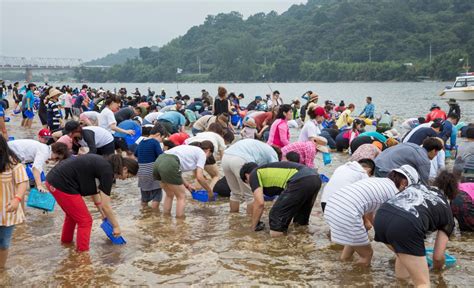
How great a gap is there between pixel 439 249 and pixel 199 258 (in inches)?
108

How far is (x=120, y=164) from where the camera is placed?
6.44 meters

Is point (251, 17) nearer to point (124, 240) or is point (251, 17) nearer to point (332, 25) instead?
point (332, 25)

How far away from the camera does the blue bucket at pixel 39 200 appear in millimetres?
7320

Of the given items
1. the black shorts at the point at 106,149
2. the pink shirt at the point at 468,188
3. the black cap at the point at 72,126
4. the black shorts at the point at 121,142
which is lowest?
the pink shirt at the point at 468,188

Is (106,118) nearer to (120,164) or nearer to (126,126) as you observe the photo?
(126,126)

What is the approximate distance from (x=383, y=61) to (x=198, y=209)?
96.7m

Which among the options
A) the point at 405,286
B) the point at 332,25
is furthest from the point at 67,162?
the point at 332,25

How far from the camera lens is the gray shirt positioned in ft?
24.2

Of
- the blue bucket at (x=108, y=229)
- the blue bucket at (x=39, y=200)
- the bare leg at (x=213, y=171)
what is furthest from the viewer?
the bare leg at (x=213, y=171)

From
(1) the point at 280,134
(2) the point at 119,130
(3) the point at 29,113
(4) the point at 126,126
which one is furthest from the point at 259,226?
(3) the point at 29,113

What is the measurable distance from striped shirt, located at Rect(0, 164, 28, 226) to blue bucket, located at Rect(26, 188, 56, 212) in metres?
1.97

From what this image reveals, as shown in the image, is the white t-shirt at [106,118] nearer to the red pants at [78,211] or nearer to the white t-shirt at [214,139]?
the white t-shirt at [214,139]

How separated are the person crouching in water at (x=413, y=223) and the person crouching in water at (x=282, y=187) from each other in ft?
6.36

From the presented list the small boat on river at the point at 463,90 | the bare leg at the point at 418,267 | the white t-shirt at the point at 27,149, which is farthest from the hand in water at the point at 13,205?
the small boat on river at the point at 463,90
